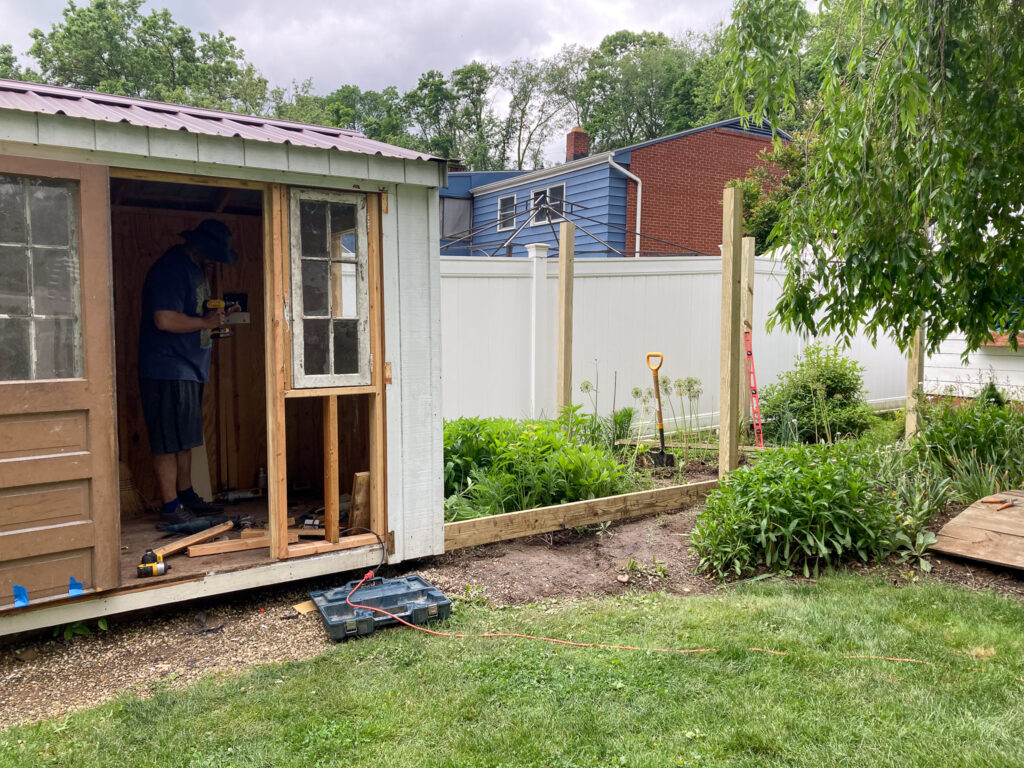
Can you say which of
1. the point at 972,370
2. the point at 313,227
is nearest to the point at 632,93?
the point at 972,370

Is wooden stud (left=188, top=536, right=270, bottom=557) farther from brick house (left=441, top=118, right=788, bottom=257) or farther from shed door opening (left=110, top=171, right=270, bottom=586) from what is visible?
brick house (left=441, top=118, right=788, bottom=257)

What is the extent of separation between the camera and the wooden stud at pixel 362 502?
4.97 meters

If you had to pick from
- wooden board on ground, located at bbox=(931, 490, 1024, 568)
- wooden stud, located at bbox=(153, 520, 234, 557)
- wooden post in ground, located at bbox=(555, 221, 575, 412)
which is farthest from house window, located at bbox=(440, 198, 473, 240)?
wooden board on ground, located at bbox=(931, 490, 1024, 568)

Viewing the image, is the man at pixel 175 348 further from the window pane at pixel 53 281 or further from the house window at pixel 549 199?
the house window at pixel 549 199

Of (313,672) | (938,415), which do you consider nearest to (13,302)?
(313,672)

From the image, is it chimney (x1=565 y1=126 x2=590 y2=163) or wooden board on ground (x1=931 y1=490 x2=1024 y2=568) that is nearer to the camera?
wooden board on ground (x1=931 y1=490 x2=1024 y2=568)

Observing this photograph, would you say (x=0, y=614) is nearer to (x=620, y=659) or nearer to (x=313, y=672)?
(x=313, y=672)

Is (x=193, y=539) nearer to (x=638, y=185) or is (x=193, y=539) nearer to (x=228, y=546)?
(x=228, y=546)

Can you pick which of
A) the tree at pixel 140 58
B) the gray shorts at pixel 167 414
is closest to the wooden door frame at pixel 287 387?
the gray shorts at pixel 167 414

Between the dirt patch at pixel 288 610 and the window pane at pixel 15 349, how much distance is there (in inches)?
55.2

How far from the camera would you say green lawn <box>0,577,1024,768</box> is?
285cm

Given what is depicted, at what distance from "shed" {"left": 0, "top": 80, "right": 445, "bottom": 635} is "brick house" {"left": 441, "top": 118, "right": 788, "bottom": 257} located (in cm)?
956

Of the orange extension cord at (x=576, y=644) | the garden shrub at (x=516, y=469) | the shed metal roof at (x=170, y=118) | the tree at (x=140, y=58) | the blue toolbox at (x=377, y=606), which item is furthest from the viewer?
the tree at (x=140, y=58)

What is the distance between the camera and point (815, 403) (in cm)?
918
